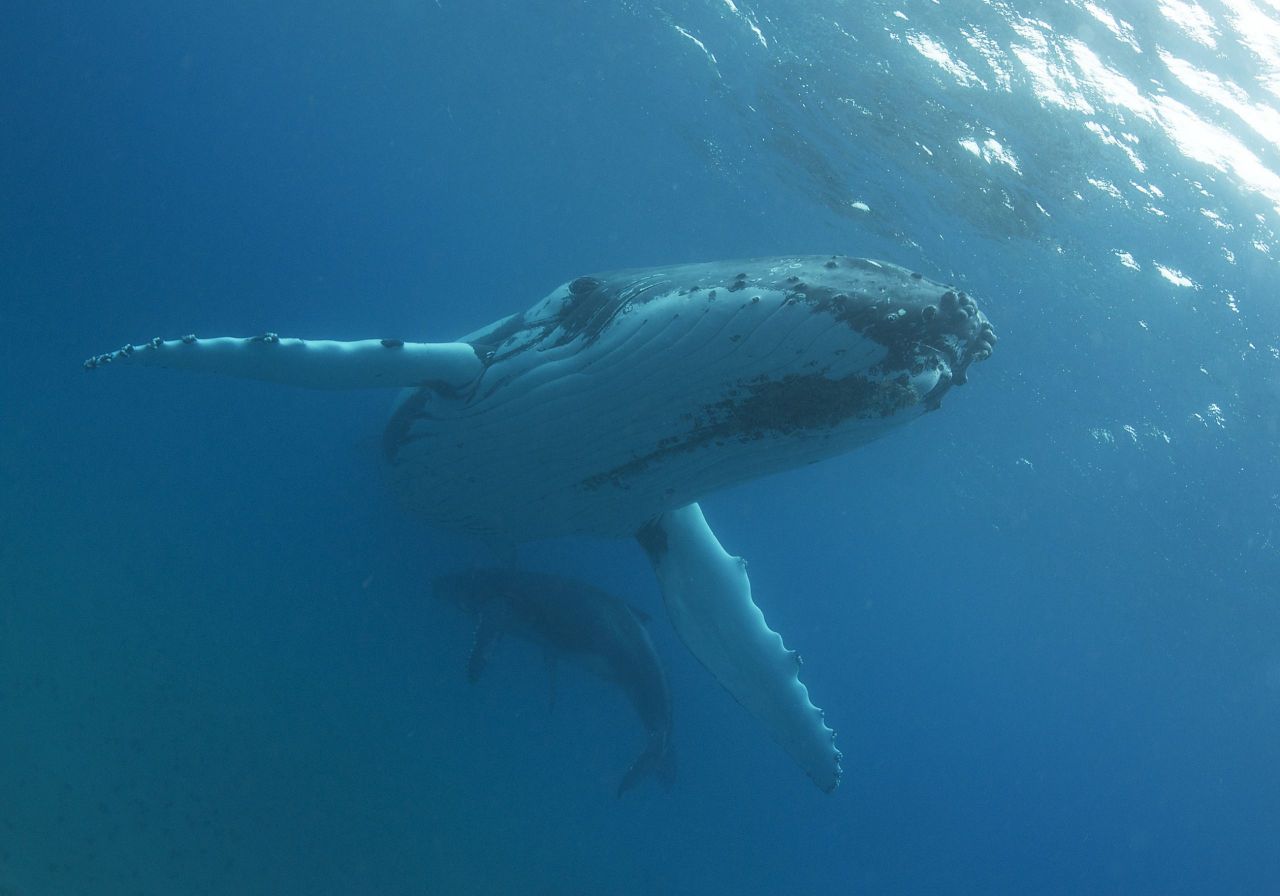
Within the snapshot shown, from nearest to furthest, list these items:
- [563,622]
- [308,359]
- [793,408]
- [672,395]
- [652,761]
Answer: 1. [793,408]
2. [672,395]
3. [308,359]
4. [563,622]
5. [652,761]

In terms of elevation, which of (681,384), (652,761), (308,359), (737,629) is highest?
(681,384)

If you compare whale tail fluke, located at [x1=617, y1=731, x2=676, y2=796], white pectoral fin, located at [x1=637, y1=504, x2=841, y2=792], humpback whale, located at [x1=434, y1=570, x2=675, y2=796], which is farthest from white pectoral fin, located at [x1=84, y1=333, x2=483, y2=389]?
whale tail fluke, located at [x1=617, y1=731, x2=676, y2=796]

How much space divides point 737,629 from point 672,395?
380 centimetres

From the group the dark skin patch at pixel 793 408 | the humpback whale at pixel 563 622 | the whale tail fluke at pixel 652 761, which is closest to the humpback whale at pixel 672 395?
the dark skin patch at pixel 793 408

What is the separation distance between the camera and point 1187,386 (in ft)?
67.9

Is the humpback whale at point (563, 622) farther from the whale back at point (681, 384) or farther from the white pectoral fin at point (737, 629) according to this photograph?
the whale back at point (681, 384)

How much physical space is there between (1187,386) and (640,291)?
21.5 meters

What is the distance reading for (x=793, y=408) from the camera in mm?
4262

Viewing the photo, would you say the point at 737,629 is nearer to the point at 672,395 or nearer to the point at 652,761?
the point at 672,395

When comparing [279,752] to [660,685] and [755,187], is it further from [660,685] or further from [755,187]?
[755,187]

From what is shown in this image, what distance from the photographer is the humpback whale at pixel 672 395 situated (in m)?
3.81

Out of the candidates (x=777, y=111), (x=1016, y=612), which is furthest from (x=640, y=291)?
(x=1016, y=612)

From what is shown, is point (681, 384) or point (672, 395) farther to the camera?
point (672, 395)

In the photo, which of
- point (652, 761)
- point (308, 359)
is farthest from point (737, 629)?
point (652, 761)
